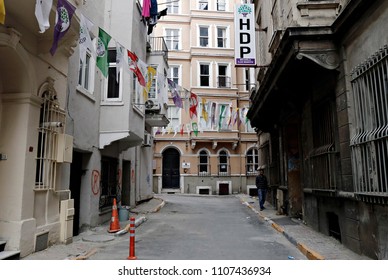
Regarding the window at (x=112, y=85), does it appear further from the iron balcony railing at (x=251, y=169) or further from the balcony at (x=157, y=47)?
the iron balcony railing at (x=251, y=169)

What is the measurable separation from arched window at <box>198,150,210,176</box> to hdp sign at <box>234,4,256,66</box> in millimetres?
18827

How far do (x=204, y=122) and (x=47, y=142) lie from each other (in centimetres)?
2273

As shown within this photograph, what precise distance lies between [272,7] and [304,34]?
5.88 meters

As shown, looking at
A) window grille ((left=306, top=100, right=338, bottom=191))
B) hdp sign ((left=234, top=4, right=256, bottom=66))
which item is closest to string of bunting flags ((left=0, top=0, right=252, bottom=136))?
hdp sign ((left=234, top=4, right=256, bottom=66))

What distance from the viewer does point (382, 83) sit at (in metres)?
6.42

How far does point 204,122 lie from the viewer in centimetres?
3058

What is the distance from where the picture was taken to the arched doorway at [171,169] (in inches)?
1244

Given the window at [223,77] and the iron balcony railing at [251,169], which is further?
the window at [223,77]

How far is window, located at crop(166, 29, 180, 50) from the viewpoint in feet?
109

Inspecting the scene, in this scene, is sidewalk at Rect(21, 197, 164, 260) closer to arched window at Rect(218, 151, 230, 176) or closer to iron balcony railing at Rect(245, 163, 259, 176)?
arched window at Rect(218, 151, 230, 176)

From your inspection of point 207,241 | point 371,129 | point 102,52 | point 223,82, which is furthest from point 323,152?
point 223,82

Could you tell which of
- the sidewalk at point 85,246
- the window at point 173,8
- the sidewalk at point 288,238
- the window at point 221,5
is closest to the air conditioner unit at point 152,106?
the sidewalk at point 85,246

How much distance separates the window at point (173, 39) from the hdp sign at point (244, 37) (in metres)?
20.2
